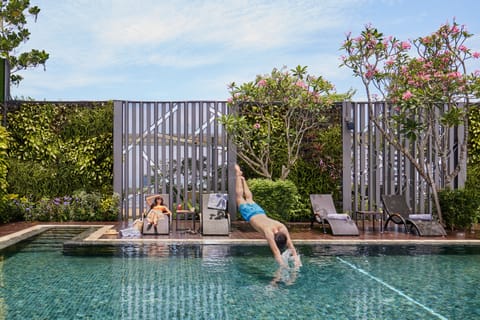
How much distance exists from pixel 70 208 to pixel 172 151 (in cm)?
277

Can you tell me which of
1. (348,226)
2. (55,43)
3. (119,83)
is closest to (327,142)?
(348,226)

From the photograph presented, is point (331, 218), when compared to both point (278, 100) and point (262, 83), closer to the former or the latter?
point (278, 100)

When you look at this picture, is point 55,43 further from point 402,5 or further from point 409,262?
point 409,262

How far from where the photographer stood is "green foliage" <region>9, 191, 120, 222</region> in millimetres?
11430

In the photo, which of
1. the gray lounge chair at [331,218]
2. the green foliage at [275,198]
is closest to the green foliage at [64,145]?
the green foliage at [275,198]

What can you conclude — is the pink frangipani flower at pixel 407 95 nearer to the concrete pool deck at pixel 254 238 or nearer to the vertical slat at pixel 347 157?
the vertical slat at pixel 347 157

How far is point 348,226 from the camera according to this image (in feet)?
30.2

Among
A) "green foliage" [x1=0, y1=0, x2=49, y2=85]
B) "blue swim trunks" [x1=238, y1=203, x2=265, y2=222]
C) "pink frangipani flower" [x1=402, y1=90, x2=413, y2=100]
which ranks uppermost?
"green foliage" [x1=0, y1=0, x2=49, y2=85]

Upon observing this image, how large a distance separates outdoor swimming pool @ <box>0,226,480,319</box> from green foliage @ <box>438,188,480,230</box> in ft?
7.72

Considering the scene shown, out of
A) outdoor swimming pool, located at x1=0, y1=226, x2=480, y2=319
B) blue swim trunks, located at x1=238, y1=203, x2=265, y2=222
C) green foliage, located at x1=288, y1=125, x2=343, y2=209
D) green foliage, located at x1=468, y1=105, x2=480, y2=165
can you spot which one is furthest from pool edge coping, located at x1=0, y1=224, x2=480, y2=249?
green foliage, located at x1=468, y1=105, x2=480, y2=165

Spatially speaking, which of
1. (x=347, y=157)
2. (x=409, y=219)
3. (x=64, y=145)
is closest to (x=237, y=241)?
(x=409, y=219)

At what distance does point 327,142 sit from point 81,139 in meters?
6.21

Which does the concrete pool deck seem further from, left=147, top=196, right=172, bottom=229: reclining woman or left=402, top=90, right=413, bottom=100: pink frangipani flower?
left=402, top=90, right=413, bottom=100: pink frangipani flower

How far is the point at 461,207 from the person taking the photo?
1008cm
